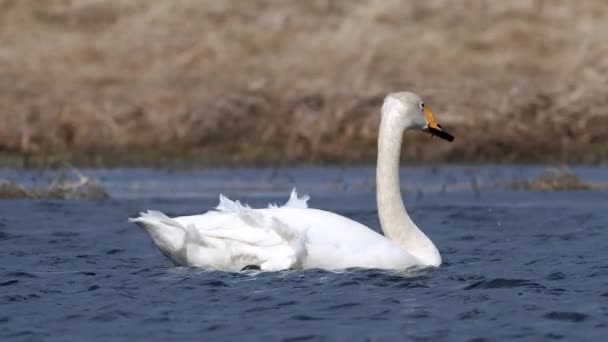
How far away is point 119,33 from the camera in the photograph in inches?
1039

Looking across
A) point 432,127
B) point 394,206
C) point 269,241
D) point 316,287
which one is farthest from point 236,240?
point 432,127

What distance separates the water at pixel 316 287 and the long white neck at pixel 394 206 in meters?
0.23

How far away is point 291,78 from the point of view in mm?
23656

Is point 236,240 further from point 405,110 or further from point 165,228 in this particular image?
point 405,110

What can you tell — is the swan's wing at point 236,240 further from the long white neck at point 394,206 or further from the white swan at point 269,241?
the long white neck at point 394,206

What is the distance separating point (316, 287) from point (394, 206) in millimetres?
1501

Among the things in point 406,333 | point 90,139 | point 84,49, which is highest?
point 84,49

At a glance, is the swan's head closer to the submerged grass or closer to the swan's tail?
the swan's tail

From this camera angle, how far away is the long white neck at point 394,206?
10.6 metres

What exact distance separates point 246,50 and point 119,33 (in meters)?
2.28

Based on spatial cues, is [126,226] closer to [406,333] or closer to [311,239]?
[311,239]

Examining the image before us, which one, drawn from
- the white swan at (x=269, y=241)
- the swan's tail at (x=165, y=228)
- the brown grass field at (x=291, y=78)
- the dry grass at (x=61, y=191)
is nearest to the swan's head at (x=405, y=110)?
the white swan at (x=269, y=241)

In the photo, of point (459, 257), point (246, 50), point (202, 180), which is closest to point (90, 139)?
point (202, 180)

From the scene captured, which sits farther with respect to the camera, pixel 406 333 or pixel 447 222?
pixel 447 222
